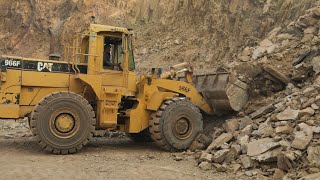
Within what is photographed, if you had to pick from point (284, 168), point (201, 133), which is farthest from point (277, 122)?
point (201, 133)

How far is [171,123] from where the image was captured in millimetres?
9695

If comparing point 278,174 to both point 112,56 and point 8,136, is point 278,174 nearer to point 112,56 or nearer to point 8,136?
point 112,56

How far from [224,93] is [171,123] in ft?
4.89

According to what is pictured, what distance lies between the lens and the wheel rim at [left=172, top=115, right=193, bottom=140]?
976 centimetres

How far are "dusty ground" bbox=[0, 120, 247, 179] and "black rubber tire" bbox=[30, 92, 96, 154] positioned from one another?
0.75ft

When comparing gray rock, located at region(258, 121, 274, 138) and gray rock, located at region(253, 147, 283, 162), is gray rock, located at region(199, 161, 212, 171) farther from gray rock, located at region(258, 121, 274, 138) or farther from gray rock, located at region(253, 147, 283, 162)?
gray rock, located at region(258, 121, 274, 138)

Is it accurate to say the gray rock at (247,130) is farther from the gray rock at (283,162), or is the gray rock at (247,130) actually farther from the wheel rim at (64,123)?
the wheel rim at (64,123)

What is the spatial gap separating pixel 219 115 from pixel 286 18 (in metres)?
5.66

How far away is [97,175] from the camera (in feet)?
23.3

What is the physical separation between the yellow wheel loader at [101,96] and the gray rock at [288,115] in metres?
1.87

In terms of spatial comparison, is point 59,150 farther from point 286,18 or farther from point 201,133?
point 286,18

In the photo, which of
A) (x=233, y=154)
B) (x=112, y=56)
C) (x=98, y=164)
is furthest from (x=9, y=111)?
(x=233, y=154)

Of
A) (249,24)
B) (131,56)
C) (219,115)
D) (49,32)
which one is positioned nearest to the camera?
(131,56)

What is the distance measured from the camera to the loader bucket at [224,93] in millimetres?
Answer: 10164
